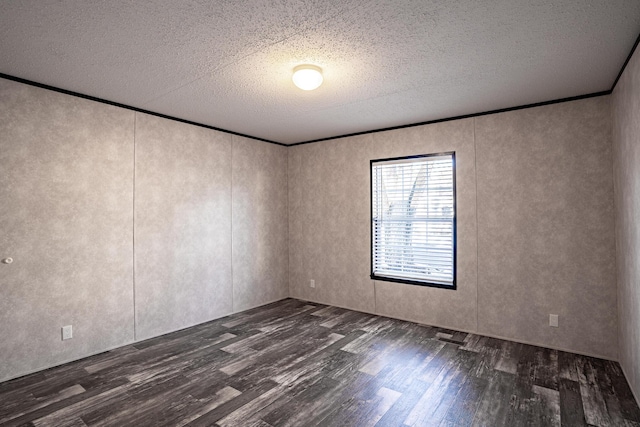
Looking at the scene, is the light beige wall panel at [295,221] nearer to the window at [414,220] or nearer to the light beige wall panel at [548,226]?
the window at [414,220]

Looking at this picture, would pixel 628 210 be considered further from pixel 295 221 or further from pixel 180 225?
pixel 180 225

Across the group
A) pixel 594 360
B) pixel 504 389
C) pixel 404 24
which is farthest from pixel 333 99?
pixel 594 360

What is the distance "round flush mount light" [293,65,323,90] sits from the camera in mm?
2635

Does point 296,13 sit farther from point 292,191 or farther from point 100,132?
point 292,191

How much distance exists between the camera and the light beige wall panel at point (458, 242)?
398 cm

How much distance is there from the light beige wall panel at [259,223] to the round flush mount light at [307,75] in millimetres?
2429

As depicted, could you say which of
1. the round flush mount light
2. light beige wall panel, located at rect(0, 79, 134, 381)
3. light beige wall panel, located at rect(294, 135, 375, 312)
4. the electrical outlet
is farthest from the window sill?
the electrical outlet

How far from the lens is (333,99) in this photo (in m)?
3.50

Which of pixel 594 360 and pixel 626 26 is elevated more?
pixel 626 26

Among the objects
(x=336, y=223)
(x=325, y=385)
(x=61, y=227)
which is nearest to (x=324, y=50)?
(x=325, y=385)

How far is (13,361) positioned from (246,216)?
2.94 metres

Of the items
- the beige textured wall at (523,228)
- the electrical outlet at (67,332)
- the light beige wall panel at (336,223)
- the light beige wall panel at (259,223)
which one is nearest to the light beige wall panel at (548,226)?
the beige textured wall at (523,228)

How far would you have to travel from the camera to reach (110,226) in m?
3.52

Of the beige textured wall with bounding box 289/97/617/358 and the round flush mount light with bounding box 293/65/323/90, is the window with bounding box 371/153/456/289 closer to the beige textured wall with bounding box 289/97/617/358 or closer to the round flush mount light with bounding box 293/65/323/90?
the beige textured wall with bounding box 289/97/617/358
